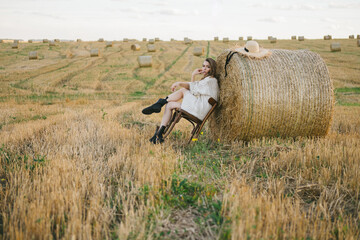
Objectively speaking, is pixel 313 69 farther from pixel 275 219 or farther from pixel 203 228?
pixel 203 228

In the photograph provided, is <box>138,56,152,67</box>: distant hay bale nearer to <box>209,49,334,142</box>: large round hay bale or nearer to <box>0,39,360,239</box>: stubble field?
<box>0,39,360,239</box>: stubble field

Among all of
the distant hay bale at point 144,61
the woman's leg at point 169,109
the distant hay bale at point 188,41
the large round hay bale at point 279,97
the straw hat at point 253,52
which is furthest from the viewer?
the distant hay bale at point 188,41

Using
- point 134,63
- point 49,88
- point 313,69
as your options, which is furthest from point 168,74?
point 313,69

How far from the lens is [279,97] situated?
185 inches

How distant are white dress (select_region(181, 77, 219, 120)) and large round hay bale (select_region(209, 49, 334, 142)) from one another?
380 millimetres

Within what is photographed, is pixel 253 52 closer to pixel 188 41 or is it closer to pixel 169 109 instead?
pixel 169 109

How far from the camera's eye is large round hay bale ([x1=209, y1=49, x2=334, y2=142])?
4.68m

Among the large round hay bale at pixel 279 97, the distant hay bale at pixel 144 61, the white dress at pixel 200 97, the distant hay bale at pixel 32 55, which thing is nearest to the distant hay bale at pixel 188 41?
the distant hay bale at pixel 144 61

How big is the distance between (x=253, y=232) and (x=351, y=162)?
2124 millimetres

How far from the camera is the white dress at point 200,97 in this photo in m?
4.96

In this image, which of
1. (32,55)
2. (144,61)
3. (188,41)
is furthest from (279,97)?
(188,41)

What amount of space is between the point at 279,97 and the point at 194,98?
147 cm

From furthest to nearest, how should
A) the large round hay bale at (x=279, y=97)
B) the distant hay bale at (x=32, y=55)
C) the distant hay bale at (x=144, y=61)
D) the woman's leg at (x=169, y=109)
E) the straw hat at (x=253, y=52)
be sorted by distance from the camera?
the distant hay bale at (x=32, y=55) → the distant hay bale at (x=144, y=61) → the woman's leg at (x=169, y=109) → the straw hat at (x=253, y=52) → the large round hay bale at (x=279, y=97)

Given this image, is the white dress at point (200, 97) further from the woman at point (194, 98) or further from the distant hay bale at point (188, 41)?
the distant hay bale at point (188, 41)
